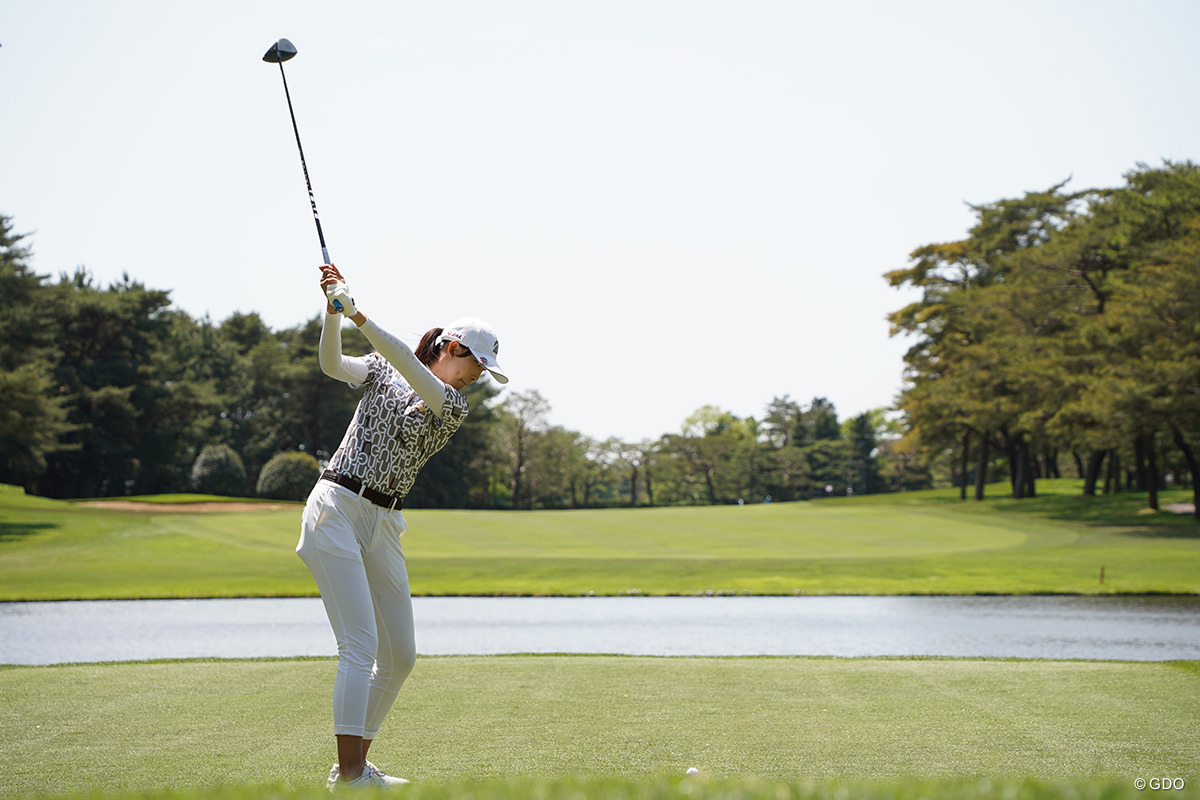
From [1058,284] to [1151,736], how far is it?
128 feet

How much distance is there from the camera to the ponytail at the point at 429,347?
4.68 m

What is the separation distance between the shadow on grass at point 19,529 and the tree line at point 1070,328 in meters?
32.4

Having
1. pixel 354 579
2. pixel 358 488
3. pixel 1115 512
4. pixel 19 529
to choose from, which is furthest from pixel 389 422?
pixel 1115 512

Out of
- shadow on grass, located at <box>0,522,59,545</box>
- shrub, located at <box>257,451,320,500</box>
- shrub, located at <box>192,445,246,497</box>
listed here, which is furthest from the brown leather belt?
shrub, located at <box>192,445,246,497</box>

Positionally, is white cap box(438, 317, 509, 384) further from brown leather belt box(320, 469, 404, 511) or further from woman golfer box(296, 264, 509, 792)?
brown leather belt box(320, 469, 404, 511)

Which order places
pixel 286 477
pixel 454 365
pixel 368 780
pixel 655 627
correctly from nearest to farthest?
pixel 368 780 < pixel 454 365 < pixel 655 627 < pixel 286 477

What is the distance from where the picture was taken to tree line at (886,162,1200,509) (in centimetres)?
3058

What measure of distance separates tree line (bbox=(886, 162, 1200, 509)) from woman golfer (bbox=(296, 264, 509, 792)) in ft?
98.8

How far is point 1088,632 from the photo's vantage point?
13.6 meters

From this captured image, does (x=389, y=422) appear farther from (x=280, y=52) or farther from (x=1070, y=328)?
(x=1070, y=328)

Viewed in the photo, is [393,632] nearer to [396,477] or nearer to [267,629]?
[396,477]

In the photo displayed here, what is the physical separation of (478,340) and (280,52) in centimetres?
277

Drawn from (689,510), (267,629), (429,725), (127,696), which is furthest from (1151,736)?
(689,510)

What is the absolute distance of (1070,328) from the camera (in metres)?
40.0
